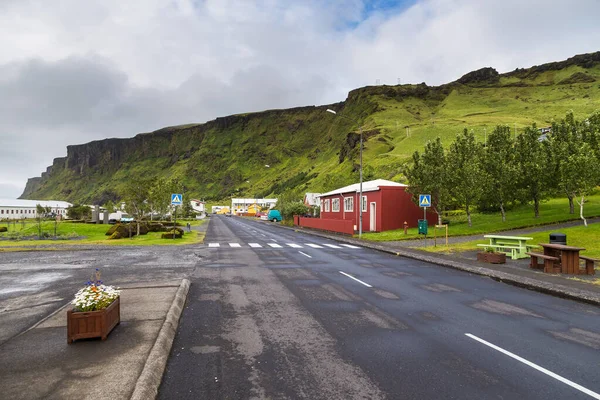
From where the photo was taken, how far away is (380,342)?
6.05 metres

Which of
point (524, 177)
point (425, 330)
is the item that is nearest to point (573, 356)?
point (425, 330)

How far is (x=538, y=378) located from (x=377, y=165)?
3528 inches

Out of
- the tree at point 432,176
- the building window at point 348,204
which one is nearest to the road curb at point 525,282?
the tree at point 432,176

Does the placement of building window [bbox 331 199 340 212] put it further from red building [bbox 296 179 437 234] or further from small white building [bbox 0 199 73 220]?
small white building [bbox 0 199 73 220]

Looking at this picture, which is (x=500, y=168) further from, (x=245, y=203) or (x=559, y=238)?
(x=245, y=203)

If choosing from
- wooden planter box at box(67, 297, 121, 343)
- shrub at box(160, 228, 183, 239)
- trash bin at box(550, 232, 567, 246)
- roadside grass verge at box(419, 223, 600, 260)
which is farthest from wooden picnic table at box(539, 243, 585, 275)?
shrub at box(160, 228, 183, 239)

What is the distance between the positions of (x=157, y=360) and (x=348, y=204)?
35434mm

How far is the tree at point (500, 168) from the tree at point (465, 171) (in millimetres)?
752

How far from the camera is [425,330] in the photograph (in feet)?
22.0

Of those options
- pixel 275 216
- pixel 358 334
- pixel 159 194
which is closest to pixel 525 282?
pixel 358 334

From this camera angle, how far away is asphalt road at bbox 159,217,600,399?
14.7 ft

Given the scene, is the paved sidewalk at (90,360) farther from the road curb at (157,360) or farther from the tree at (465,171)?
the tree at (465,171)

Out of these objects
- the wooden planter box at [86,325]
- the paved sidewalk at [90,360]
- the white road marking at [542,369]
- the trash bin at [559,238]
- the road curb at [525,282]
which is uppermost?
the trash bin at [559,238]

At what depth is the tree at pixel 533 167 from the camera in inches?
1101
